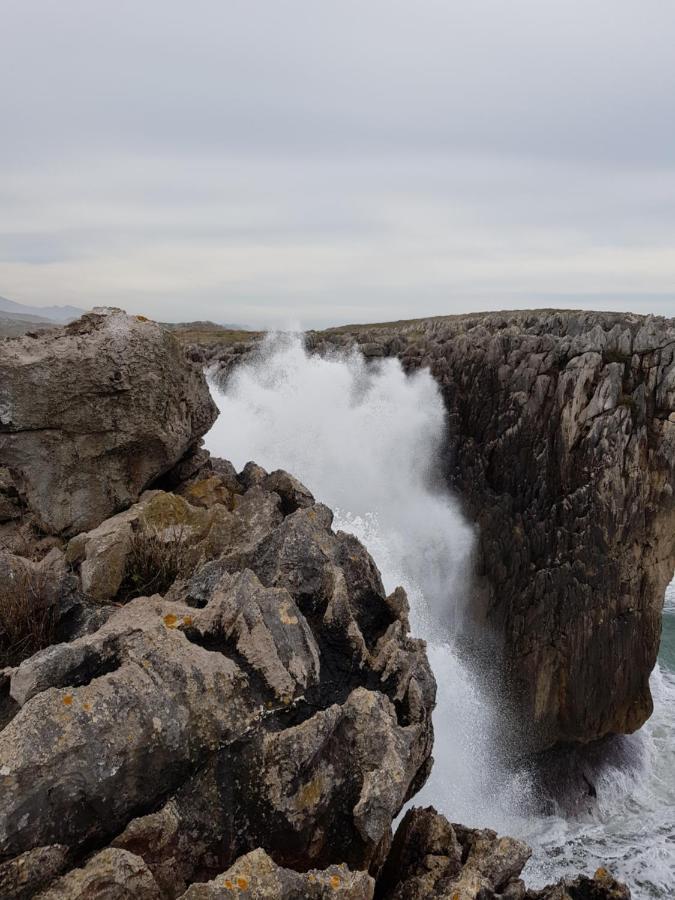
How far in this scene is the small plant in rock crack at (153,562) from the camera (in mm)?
9102

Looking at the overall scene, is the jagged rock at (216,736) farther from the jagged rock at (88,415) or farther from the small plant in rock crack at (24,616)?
the jagged rock at (88,415)

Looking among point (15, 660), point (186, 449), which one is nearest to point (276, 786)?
point (15, 660)

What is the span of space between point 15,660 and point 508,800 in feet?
58.9

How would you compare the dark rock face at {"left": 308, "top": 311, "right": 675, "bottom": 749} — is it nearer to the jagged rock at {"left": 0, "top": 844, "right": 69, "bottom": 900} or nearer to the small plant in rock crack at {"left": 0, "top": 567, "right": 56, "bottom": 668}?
the small plant in rock crack at {"left": 0, "top": 567, "right": 56, "bottom": 668}

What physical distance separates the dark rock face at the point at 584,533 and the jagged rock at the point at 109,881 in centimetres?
1917

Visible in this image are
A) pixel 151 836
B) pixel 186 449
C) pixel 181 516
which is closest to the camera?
pixel 151 836

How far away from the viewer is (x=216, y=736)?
5.95 metres

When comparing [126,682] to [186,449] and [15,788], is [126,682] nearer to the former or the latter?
[15,788]

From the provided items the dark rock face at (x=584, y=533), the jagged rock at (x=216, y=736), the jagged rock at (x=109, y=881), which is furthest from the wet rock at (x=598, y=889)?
the dark rock face at (x=584, y=533)

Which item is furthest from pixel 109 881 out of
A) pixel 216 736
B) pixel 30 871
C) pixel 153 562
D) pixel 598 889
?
pixel 598 889

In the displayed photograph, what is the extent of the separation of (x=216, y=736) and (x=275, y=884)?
→ 55.7 inches

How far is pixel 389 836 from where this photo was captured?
6492 mm

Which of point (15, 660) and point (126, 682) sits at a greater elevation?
point (126, 682)

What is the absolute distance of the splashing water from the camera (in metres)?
18.4
